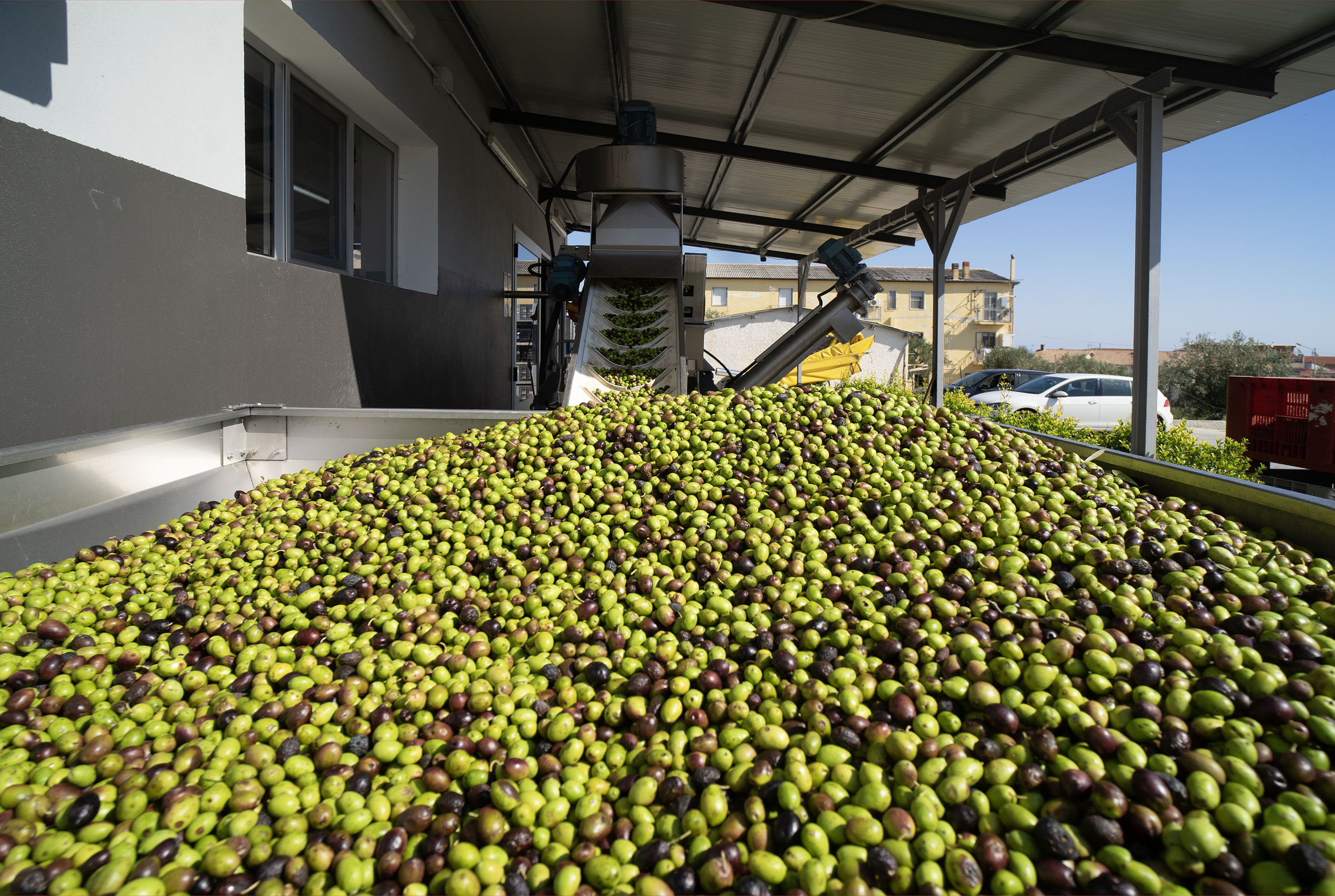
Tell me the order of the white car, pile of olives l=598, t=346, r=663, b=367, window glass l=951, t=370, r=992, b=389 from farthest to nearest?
window glass l=951, t=370, r=992, b=389 < the white car < pile of olives l=598, t=346, r=663, b=367

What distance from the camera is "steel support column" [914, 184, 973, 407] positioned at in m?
9.60

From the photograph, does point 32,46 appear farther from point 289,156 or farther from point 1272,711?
point 1272,711

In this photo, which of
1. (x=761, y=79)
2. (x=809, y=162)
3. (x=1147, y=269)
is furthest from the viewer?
(x=809, y=162)

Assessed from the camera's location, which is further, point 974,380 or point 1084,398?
point 974,380

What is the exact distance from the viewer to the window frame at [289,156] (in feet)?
19.1

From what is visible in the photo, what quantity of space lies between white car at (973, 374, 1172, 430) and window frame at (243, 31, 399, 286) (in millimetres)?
12735

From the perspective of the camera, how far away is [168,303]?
424 centimetres

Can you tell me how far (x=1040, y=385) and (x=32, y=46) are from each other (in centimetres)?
1700

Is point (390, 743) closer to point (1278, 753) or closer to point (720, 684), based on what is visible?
point (720, 684)

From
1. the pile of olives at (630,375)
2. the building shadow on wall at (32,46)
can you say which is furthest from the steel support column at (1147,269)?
the building shadow on wall at (32,46)

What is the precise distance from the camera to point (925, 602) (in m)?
2.18

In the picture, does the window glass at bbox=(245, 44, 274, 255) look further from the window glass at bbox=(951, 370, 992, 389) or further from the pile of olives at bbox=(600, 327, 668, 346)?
the window glass at bbox=(951, 370, 992, 389)

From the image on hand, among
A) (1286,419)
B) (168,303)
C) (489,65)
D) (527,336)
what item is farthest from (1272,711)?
(527,336)

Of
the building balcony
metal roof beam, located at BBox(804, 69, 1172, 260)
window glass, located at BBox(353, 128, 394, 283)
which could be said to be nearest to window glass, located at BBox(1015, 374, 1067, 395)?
metal roof beam, located at BBox(804, 69, 1172, 260)
